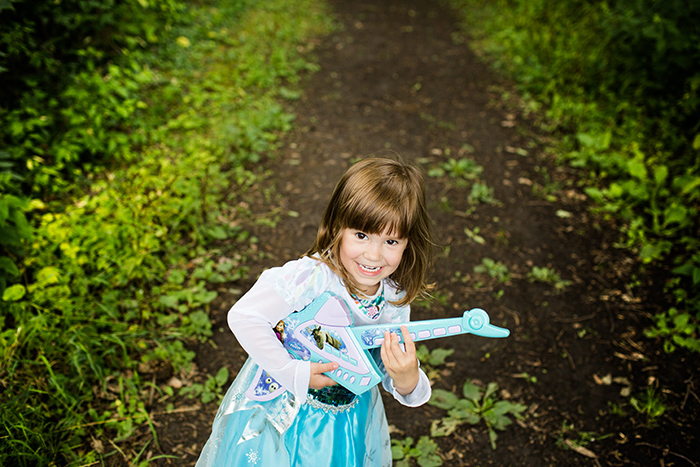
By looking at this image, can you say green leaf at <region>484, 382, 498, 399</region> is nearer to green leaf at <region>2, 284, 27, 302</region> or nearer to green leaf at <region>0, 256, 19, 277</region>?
green leaf at <region>2, 284, 27, 302</region>

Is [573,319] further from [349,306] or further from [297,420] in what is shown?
[297,420]

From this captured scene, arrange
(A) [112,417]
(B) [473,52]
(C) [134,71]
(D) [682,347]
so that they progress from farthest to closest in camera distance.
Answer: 1. (B) [473,52]
2. (C) [134,71]
3. (D) [682,347]
4. (A) [112,417]

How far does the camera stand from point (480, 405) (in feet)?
9.03

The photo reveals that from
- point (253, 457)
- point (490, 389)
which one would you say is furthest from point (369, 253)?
point (490, 389)

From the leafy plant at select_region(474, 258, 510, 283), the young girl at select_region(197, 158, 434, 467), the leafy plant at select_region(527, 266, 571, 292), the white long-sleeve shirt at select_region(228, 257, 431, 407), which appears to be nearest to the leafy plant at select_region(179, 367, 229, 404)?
the young girl at select_region(197, 158, 434, 467)

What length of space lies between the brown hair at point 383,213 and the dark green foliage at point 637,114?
2569 mm

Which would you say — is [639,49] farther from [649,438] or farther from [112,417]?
[112,417]

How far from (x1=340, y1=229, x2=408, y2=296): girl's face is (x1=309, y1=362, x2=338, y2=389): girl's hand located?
332 mm

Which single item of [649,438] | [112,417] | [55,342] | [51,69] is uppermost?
[51,69]

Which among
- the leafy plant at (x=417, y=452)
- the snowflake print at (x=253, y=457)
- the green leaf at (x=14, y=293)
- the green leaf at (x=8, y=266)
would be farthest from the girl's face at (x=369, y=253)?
the green leaf at (x=8, y=266)

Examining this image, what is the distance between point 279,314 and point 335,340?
0.81ft

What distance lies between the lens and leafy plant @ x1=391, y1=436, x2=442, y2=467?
242 centimetres

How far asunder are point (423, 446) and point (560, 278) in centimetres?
197

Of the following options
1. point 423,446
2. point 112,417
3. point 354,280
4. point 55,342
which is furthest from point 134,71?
point 423,446
